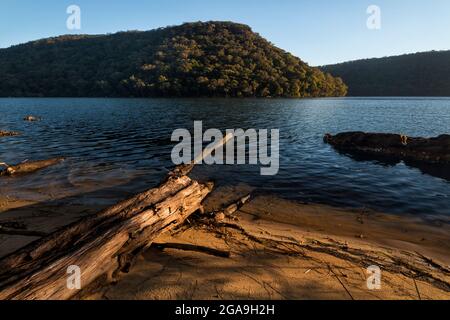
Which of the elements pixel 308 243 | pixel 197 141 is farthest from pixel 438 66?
pixel 308 243

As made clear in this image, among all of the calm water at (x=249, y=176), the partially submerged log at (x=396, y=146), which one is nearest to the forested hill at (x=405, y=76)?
the partially submerged log at (x=396, y=146)

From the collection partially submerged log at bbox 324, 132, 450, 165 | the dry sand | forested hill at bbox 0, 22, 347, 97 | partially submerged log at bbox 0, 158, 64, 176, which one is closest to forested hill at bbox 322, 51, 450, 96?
forested hill at bbox 0, 22, 347, 97

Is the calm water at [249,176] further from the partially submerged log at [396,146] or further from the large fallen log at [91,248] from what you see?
the large fallen log at [91,248]

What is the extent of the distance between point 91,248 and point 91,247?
0.09 feet

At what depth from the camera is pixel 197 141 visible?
29062 millimetres

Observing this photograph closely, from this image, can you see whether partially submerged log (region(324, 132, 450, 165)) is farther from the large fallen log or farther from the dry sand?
the large fallen log

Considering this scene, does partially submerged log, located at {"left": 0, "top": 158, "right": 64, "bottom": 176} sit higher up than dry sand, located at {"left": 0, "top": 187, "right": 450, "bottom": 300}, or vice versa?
partially submerged log, located at {"left": 0, "top": 158, "right": 64, "bottom": 176}

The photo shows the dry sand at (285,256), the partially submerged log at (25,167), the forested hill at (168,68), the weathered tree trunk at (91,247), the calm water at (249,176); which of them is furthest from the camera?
the forested hill at (168,68)

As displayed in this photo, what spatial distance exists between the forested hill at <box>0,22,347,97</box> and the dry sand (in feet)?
368

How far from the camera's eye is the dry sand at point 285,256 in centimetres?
611

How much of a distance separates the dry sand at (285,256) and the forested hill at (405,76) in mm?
186812

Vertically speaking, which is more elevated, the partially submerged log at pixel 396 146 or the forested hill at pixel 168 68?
the forested hill at pixel 168 68

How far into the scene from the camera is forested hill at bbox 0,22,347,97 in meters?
124
